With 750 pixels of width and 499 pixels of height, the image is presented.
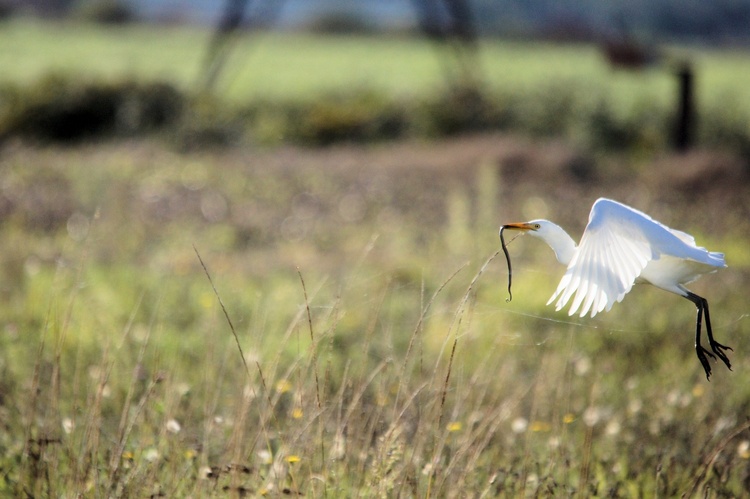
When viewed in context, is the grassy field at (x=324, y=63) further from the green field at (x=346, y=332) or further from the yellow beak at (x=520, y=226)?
the yellow beak at (x=520, y=226)

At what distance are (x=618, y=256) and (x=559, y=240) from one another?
113 millimetres

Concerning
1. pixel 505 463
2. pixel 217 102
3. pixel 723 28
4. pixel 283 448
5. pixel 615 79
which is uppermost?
pixel 283 448

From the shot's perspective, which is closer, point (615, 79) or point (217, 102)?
point (217, 102)

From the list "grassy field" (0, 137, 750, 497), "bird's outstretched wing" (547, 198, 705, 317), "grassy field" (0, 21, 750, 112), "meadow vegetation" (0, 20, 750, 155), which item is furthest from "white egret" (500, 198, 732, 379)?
"grassy field" (0, 21, 750, 112)

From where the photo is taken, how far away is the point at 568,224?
8070 millimetres

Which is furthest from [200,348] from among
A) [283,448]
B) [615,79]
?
[615,79]

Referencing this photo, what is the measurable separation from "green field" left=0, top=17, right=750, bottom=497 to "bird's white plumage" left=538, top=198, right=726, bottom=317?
212 millimetres

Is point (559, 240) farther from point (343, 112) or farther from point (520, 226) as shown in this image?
point (343, 112)

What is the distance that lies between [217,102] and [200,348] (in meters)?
11.4

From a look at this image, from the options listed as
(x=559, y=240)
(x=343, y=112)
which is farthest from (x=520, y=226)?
(x=343, y=112)

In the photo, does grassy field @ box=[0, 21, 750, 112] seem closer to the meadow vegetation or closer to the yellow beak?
the meadow vegetation

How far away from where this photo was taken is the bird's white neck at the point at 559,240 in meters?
1.81

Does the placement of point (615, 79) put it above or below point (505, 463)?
below

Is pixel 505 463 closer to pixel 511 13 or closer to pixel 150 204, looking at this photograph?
pixel 150 204
